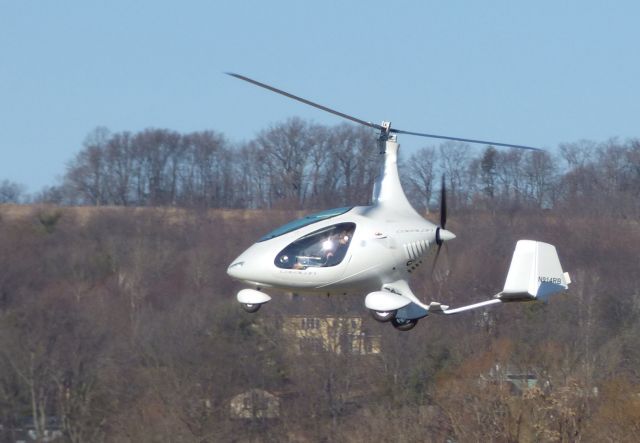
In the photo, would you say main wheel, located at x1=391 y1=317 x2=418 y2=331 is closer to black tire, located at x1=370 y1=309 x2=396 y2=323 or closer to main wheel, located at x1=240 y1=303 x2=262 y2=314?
black tire, located at x1=370 y1=309 x2=396 y2=323

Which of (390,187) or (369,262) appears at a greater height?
(390,187)

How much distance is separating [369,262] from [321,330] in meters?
32.2

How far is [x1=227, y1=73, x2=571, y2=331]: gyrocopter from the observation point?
17000mm

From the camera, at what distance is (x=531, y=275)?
17281mm

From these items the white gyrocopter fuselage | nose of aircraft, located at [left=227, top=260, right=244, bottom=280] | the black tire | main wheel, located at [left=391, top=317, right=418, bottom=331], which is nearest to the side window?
the white gyrocopter fuselage

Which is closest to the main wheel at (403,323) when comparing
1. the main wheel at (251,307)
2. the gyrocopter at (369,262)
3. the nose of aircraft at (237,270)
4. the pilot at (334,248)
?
the gyrocopter at (369,262)

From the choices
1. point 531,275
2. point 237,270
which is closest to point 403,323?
point 531,275

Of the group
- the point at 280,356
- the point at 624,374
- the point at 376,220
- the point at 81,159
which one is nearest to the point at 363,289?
the point at 376,220

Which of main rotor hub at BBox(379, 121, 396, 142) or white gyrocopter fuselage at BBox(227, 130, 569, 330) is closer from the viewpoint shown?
white gyrocopter fuselage at BBox(227, 130, 569, 330)

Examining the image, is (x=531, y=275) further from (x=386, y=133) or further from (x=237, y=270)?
(x=237, y=270)

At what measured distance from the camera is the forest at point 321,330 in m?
40.9

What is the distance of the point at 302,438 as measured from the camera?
45.7 metres

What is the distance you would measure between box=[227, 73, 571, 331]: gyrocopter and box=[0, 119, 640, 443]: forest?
1.76 m

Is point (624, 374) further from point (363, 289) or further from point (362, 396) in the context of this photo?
point (363, 289)
